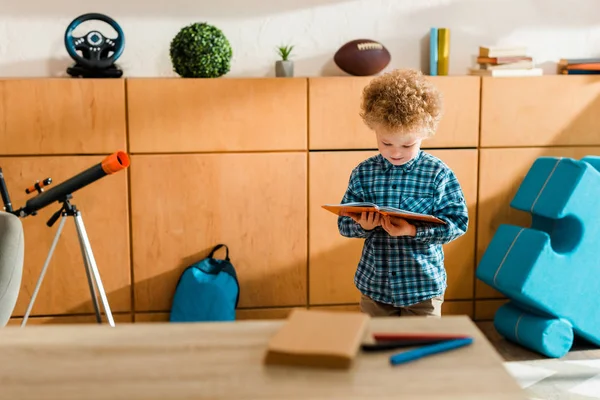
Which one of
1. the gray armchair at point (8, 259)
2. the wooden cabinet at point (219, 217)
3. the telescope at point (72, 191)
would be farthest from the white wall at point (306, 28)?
the gray armchair at point (8, 259)

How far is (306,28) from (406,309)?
2.11m

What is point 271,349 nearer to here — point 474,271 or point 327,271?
point 327,271

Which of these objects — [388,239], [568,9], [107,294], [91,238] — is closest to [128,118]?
[91,238]

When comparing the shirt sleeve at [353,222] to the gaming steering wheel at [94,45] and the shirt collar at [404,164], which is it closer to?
the shirt collar at [404,164]

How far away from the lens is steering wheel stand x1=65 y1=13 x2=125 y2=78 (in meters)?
3.67

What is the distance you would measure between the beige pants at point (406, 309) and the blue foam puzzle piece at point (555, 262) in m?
1.05

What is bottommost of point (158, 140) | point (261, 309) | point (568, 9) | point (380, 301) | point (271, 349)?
point (261, 309)

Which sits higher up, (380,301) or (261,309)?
(380,301)

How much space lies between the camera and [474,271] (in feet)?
13.1

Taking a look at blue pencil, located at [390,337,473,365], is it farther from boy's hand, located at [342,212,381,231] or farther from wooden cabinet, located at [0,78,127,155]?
wooden cabinet, located at [0,78,127,155]

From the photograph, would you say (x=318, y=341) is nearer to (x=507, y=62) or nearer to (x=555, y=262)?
(x=555, y=262)

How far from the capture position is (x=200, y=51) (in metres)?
3.65

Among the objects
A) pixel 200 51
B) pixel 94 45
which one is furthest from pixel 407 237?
pixel 94 45

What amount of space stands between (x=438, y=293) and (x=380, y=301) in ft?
0.65
